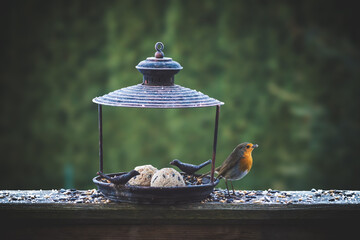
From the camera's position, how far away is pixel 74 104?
7.02 metres

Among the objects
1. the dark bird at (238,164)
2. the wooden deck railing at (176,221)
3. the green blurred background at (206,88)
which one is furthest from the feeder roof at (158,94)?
the green blurred background at (206,88)

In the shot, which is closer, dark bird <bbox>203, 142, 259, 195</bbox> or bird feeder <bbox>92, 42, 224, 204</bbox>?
bird feeder <bbox>92, 42, 224, 204</bbox>

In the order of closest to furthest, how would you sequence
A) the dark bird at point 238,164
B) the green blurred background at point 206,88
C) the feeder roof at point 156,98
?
1. the feeder roof at point 156,98
2. the dark bird at point 238,164
3. the green blurred background at point 206,88

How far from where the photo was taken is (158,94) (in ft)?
12.0

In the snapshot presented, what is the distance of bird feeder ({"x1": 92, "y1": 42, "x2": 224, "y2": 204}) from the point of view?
3574mm

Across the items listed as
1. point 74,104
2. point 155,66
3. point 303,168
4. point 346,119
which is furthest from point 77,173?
point 155,66

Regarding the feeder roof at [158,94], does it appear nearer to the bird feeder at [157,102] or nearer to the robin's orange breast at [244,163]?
the bird feeder at [157,102]

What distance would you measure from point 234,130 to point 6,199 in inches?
141

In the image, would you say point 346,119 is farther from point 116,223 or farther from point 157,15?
point 116,223

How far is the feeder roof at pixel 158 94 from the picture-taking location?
3.57 meters

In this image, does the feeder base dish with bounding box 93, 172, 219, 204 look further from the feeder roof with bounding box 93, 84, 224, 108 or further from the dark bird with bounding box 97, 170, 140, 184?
the feeder roof with bounding box 93, 84, 224, 108

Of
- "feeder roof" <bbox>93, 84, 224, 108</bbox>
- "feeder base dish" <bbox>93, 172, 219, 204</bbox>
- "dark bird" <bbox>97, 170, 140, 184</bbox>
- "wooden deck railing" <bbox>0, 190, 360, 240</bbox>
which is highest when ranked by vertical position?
"feeder roof" <bbox>93, 84, 224, 108</bbox>

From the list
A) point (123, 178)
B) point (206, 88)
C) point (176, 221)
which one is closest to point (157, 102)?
point (123, 178)

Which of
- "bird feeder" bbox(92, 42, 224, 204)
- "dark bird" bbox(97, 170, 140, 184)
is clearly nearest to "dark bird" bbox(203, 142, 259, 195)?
"bird feeder" bbox(92, 42, 224, 204)
